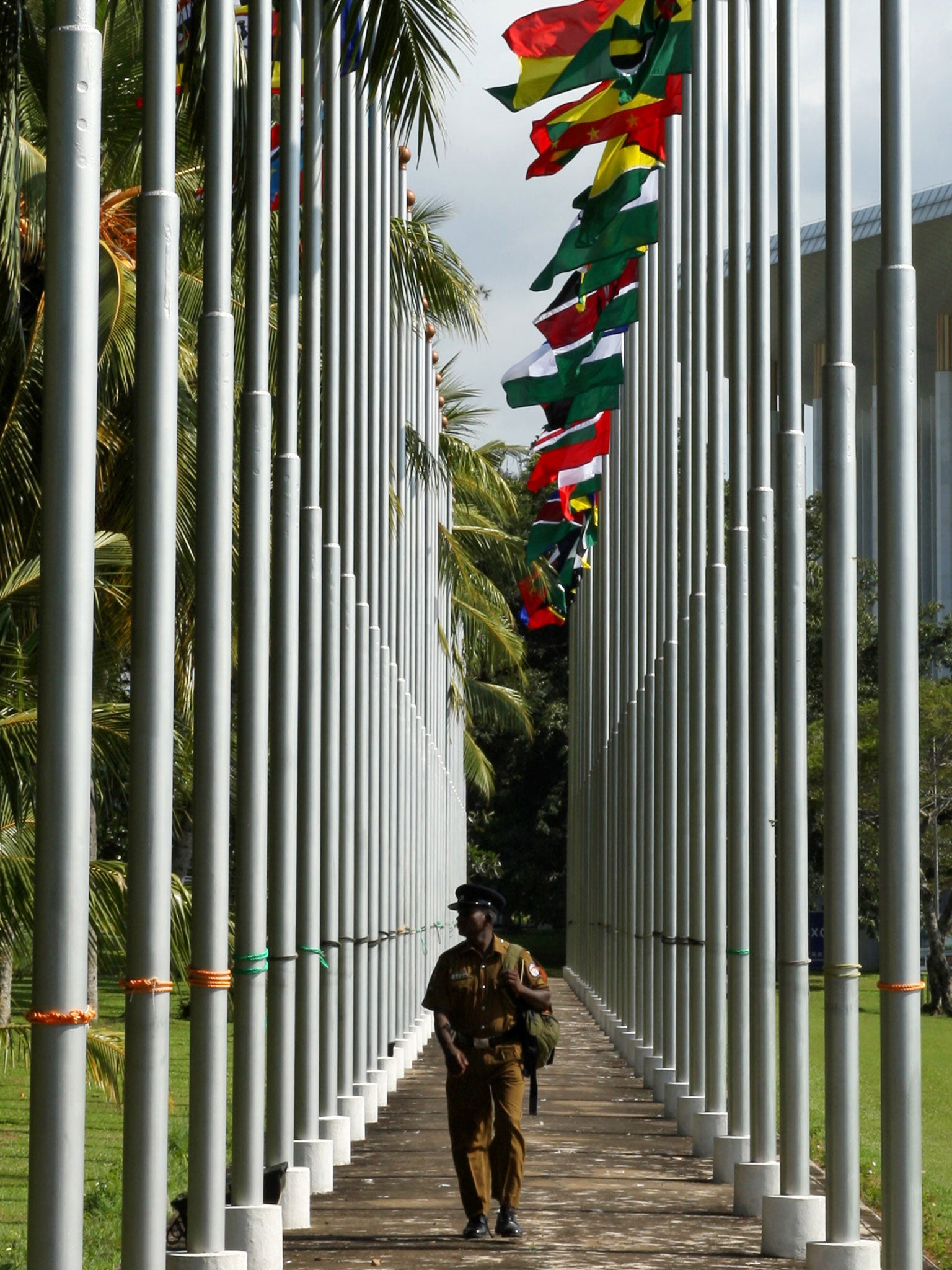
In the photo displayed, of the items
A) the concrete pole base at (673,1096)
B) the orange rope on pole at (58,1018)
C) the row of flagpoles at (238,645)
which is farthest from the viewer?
the concrete pole base at (673,1096)

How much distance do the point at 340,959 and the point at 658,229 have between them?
839cm

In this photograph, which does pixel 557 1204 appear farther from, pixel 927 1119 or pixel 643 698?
pixel 643 698

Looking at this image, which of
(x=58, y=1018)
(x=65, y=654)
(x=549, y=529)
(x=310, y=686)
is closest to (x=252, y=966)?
(x=310, y=686)

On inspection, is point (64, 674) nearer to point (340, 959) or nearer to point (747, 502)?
point (747, 502)

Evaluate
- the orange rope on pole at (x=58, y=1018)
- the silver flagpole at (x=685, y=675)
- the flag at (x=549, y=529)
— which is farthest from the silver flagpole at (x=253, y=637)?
the flag at (x=549, y=529)

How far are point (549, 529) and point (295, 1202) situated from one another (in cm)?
1671

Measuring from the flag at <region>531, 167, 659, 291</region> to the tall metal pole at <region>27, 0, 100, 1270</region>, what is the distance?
1242cm

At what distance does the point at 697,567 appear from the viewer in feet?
55.4

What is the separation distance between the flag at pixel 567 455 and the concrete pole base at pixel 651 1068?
7552 mm

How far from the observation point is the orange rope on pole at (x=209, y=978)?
9.62 metres

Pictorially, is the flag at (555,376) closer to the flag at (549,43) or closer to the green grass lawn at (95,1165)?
the flag at (549,43)

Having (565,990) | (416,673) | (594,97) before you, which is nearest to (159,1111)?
(594,97)

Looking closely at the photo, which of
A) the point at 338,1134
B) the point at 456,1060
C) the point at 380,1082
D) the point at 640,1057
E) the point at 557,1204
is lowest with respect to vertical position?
the point at 640,1057

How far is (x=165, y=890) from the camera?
8.21 meters
